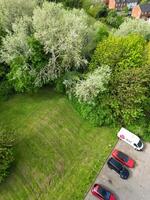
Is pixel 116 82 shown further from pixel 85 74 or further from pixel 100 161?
pixel 100 161

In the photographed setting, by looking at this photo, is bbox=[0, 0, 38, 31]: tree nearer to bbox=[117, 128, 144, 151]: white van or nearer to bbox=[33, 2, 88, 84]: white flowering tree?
bbox=[33, 2, 88, 84]: white flowering tree

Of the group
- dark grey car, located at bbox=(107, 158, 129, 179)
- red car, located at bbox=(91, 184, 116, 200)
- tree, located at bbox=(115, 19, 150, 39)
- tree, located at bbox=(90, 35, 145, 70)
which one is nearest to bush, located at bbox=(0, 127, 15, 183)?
red car, located at bbox=(91, 184, 116, 200)

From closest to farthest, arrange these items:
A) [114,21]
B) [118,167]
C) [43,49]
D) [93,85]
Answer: [118,167] → [93,85] → [43,49] → [114,21]

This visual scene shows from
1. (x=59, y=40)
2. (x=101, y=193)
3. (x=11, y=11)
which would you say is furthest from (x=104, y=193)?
(x=11, y=11)

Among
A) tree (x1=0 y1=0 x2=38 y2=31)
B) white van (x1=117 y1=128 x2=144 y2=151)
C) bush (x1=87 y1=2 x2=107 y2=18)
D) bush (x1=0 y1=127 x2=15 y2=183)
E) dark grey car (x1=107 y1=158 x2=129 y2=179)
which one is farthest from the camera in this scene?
bush (x1=87 y1=2 x2=107 y2=18)

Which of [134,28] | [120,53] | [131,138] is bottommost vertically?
[131,138]

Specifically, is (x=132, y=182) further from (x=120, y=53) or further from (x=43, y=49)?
(x=43, y=49)
